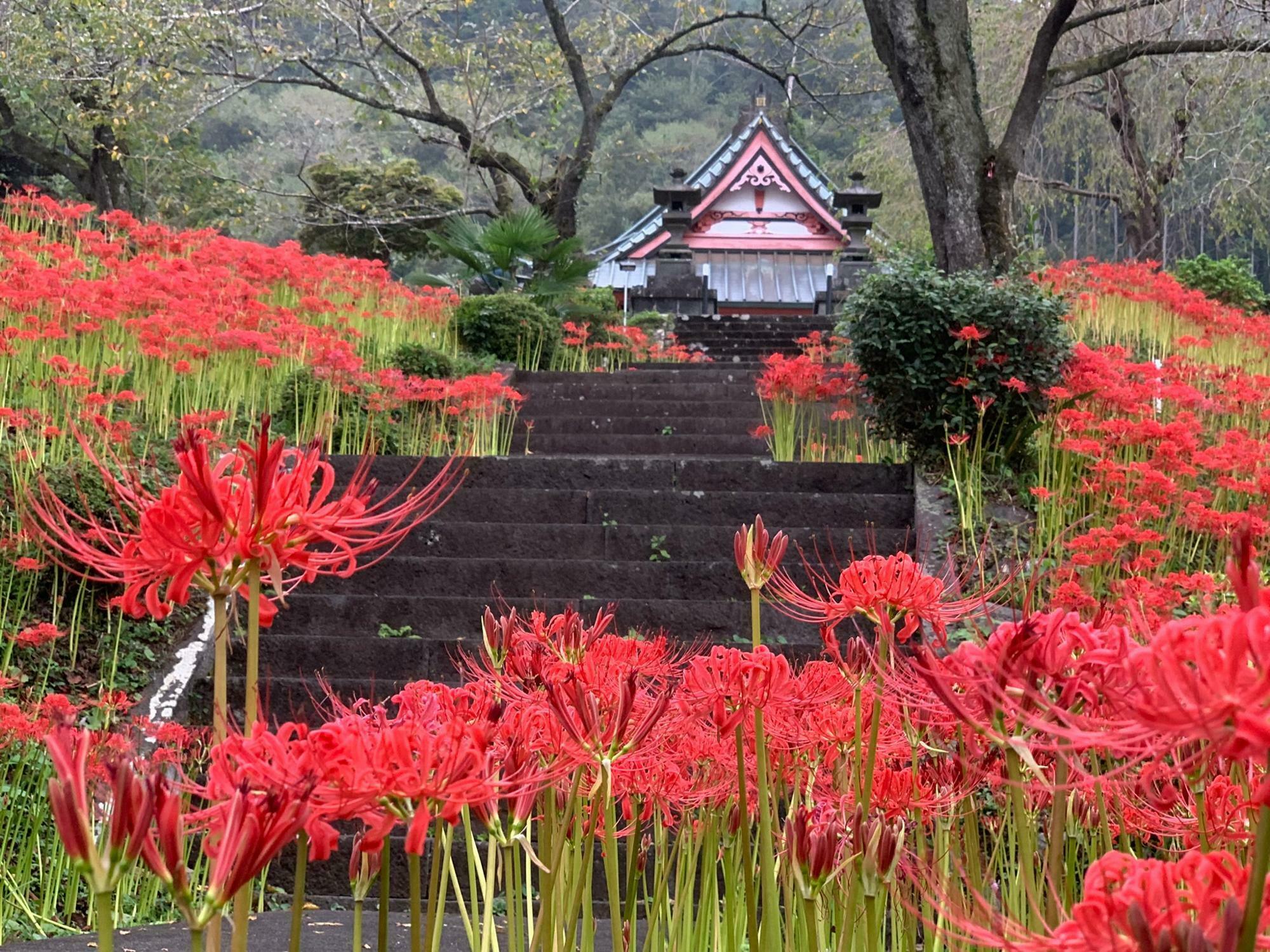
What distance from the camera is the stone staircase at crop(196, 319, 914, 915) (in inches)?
197

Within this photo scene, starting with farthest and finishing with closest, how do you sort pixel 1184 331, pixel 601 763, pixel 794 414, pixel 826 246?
1. pixel 826 246
2. pixel 1184 331
3. pixel 794 414
4. pixel 601 763

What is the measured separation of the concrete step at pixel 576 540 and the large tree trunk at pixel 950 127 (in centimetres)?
381

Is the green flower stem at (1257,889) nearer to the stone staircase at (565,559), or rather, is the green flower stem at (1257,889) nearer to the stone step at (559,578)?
the stone staircase at (565,559)

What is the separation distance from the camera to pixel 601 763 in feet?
3.88

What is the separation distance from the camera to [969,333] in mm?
6211

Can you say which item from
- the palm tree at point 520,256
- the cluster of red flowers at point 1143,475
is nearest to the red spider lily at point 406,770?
the cluster of red flowers at point 1143,475

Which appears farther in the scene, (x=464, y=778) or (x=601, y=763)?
(x=601, y=763)

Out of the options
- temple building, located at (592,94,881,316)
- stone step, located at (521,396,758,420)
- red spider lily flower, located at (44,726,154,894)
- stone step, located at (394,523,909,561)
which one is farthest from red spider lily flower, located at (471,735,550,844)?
temple building, located at (592,94,881,316)

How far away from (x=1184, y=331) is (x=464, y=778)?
10.5 metres

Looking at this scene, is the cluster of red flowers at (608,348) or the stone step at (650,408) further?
the cluster of red flowers at (608,348)

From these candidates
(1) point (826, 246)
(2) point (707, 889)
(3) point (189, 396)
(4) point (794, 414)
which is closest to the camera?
(2) point (707, 889)

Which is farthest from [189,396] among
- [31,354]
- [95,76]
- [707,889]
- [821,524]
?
[95,76]

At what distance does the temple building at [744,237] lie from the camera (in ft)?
72.8

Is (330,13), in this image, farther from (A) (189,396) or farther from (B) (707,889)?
(B) (707,889)
